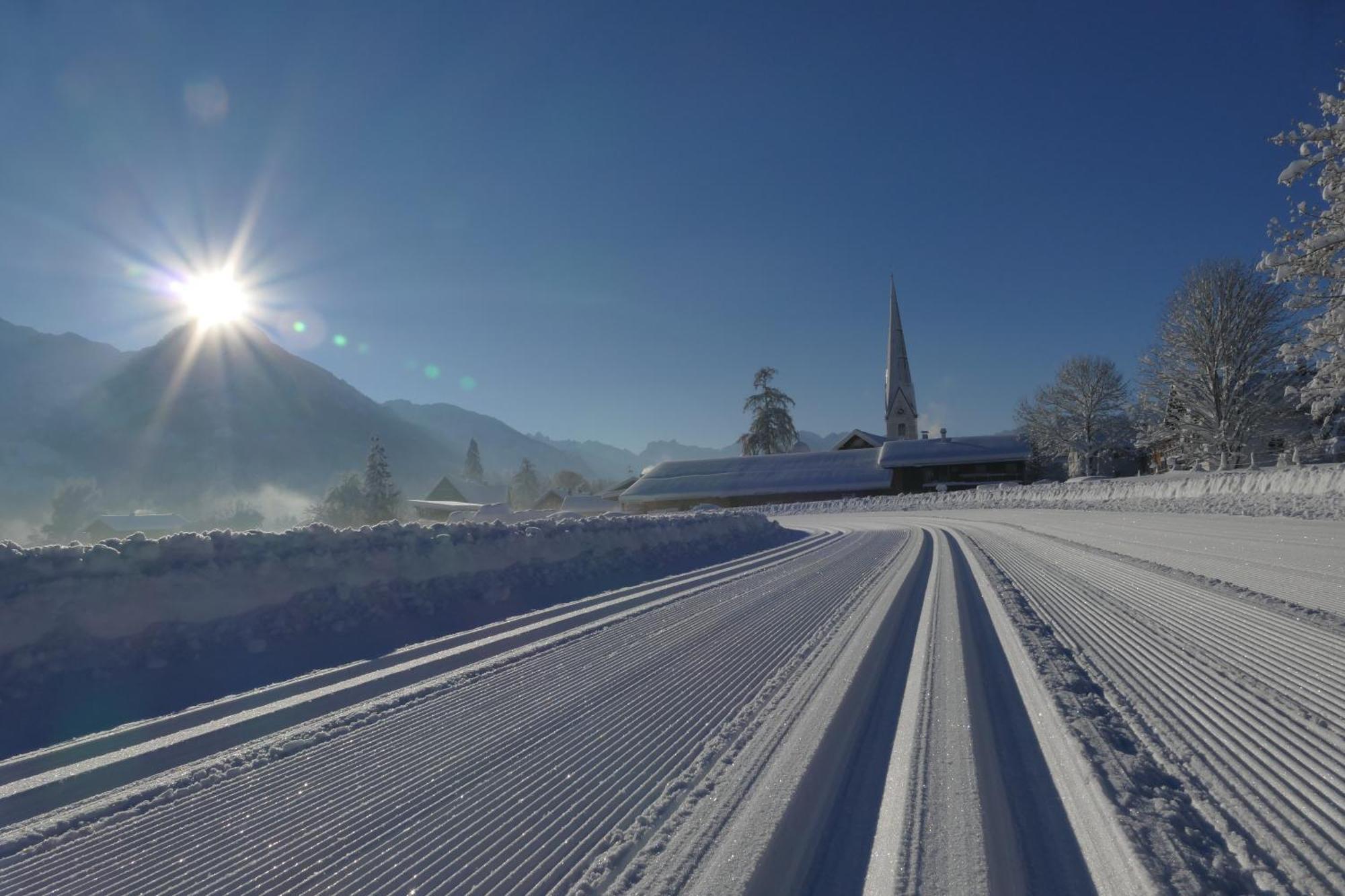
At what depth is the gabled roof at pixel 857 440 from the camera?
2274 inches

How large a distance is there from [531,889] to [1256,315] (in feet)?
116

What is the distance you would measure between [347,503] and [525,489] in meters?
45.4

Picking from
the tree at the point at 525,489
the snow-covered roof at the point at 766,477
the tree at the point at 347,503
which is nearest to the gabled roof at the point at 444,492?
the tree at the point at 525,489

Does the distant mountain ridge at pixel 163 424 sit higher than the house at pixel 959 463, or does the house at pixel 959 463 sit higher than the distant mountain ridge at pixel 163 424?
the distant mountain ridge at pixel 163 424

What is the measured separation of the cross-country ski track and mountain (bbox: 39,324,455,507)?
127724 mm

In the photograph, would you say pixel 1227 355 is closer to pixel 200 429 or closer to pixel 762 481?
pixel 762 481

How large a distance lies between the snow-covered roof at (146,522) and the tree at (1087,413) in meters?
61.1

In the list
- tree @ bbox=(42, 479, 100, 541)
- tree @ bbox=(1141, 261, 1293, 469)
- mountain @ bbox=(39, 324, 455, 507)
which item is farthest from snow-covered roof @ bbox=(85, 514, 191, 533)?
mountain @ bbox=(39, 324, 455, 507)

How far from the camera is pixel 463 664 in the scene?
4.93 meters

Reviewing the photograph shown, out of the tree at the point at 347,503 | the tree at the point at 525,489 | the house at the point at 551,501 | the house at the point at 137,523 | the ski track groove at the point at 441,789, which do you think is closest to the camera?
the ski track groove at the point at 441,789

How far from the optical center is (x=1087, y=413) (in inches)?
1698

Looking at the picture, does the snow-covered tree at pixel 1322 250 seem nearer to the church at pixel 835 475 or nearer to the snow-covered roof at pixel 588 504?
the church at pixel 835 475

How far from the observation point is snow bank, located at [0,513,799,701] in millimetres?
4863

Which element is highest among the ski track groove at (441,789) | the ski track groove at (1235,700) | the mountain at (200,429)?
the mountain at (200,429)
